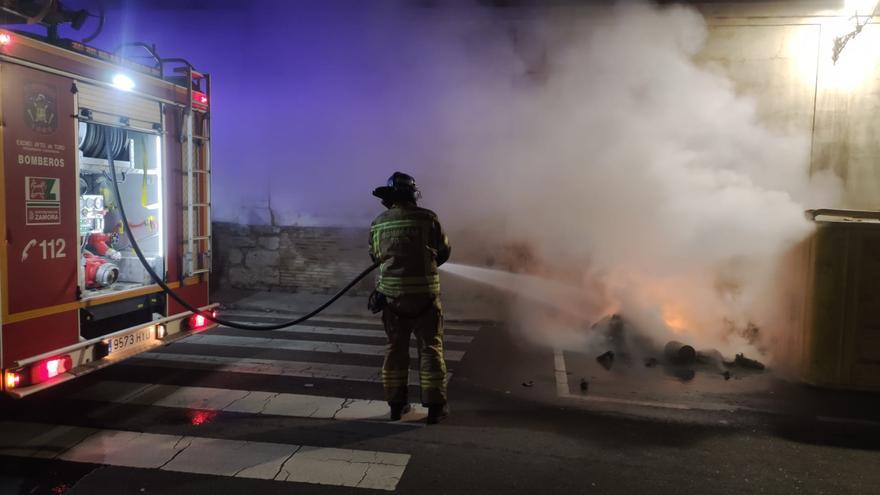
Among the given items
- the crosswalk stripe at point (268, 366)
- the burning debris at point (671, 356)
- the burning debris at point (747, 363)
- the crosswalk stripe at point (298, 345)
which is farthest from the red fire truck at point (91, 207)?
the burning debris at point (747, 363)

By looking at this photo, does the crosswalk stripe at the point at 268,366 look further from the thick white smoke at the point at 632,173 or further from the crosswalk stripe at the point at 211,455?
the thick white smoke at the point at 632,173

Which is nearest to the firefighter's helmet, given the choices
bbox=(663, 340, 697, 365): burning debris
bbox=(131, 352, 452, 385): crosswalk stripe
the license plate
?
bbox=(131, 352, 452, 385): crosswalk stripe

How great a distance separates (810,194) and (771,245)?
3053 millimetres

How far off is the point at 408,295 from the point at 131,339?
83.4 inches

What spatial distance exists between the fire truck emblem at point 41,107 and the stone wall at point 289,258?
6.22 meters

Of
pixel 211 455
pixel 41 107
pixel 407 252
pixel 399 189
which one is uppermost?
pixel 41 107

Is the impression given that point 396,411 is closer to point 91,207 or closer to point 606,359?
point 606,359

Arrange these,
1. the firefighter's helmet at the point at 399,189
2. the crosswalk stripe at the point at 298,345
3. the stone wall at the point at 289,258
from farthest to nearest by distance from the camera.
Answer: the stone wall at the point at 289,258, the crosswalk stripe at the point at 298,345, the firefighter's helmet at the point at 399,189

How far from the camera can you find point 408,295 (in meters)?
4.09

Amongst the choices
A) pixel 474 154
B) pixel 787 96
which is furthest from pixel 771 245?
pixel 474 154

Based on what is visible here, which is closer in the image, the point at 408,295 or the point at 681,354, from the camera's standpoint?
the point at 408,295

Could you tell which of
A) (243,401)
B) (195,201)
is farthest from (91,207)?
(243,401)

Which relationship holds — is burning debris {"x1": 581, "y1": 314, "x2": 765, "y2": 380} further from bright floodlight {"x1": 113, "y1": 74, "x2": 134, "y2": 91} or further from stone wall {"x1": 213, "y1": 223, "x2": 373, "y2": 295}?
bright floodlight {"x1": 113, "y1": 74, "x2": 134, "y2": 91}

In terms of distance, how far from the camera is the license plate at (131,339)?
4.12 metres
